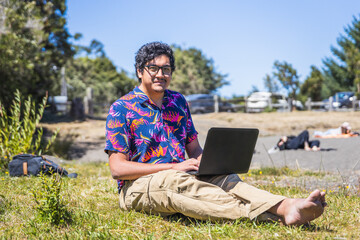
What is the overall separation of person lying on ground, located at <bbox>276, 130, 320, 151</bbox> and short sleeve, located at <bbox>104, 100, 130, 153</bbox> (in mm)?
6890

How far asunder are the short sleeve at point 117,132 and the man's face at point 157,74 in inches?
11.2

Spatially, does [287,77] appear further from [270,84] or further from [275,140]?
[275,140]

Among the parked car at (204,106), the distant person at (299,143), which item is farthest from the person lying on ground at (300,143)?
the parked car at (204,106)

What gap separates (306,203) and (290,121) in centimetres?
1581

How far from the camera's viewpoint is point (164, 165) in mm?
2877

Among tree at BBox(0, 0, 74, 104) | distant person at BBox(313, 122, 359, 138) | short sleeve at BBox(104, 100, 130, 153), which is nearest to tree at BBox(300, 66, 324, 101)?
distant person at BBox(313, 122, 359, 138)

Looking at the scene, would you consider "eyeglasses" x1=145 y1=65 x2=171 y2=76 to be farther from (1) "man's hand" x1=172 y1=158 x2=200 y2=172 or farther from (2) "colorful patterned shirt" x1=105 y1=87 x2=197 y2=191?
(1) "man's hand" x1=172 y1=158 x2=200 y2=172

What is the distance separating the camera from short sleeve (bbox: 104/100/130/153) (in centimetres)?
291

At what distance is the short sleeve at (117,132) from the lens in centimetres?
291

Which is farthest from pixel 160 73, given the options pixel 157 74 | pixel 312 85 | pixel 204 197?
pixel 312 85

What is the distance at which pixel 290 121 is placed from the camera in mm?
17672

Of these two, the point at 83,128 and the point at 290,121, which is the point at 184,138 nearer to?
the point at 83,128

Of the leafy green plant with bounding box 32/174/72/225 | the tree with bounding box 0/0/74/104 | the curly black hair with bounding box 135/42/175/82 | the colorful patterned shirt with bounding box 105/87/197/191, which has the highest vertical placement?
the tree with bounding box 0/0/74/104

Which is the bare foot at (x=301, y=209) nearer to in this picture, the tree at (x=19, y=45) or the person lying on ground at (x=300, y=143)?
the person lying on ground at (x=300, y=143)
